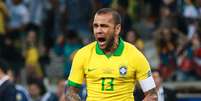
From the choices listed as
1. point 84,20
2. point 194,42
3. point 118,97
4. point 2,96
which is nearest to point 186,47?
point 194,42

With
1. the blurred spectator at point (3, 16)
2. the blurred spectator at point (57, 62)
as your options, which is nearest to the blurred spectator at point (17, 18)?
the blurred spectator at point (3, 16)

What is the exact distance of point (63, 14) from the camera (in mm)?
18047

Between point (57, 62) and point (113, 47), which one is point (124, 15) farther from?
point (113, 47)

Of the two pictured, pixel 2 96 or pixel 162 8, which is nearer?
pixel 2 96

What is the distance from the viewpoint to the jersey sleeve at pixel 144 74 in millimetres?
8117

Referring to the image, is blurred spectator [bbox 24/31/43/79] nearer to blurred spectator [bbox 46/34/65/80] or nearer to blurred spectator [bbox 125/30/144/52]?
blurred spectator [bbox 46/34/65/80]

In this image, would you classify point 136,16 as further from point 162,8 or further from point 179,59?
point 179,59

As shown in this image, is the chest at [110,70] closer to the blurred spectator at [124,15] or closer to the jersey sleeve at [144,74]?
the jersey sleeve at [144,74]

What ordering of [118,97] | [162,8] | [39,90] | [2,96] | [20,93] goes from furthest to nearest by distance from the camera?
1. [162,8]
2. [39,90]
3. [20,93]
4. [2,96]
5. [118,97]

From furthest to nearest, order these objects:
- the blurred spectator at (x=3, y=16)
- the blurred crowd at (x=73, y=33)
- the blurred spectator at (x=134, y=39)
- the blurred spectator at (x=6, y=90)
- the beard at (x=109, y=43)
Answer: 1. the blurred spectator at (x=3, y=16)
2. the blurred crowd at (x=73, y=33)
3. the blurred spectator at (x=134, y=39)
4. the blurred spectator at (x=6, y=90)
5. the beard at (x=109, y=43)

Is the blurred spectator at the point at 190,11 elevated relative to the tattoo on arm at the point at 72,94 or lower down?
lower down

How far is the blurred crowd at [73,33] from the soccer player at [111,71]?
6687mm

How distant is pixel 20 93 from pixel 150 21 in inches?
200

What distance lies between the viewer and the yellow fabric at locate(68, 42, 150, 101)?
320 inches
